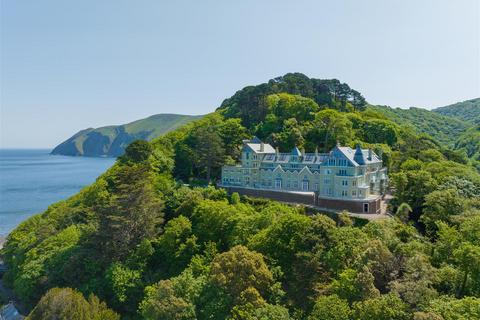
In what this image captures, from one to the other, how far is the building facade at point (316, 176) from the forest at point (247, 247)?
3.50m

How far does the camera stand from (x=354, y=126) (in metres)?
70.8

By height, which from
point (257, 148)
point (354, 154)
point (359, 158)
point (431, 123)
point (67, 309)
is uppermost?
point (431, 123)

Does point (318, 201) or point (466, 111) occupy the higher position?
point (466, 111)

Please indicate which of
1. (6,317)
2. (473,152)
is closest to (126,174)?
(6,317)

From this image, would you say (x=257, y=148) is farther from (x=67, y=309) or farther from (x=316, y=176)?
(x=67, y=309)

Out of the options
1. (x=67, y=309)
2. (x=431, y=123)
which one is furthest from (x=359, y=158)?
(x=431, y=123)

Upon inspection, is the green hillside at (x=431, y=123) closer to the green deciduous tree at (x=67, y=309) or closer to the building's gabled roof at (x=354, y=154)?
the building's gabled roof at (x=354, y=154)

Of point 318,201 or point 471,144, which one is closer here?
point 318,201

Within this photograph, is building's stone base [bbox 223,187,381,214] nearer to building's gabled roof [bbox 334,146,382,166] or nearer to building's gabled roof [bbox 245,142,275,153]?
building's gabled roof [bbox 334,146,382,166]

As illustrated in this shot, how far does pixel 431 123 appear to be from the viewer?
466ft

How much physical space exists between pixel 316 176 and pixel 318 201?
4033mm

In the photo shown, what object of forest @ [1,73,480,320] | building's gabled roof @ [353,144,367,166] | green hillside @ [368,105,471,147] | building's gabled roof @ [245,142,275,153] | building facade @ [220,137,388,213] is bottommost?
forest @ [1,73,480,320]

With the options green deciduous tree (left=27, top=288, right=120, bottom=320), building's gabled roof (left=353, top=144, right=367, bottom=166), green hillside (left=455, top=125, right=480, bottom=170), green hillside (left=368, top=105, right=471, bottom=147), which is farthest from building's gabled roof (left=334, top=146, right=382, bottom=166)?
green hillside (left=368, top=105, right=471, bottom=147)

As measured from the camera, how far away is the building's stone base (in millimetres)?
42969
